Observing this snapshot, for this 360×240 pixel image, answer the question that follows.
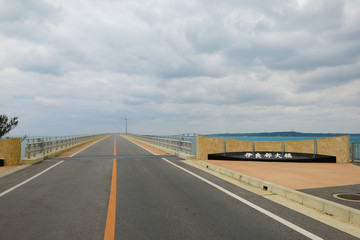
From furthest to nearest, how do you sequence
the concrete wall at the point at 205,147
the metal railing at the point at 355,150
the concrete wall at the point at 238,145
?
1. the concrete wall at the point at 238,145
2. the concrete wall at the point at 205,147
3. the metal railing at the point at 355,150

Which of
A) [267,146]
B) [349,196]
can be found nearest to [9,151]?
[349,196]

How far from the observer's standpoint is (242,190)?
7.70 metres

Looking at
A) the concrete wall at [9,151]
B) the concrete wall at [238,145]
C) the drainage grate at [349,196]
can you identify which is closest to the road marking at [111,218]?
the drainage grate at [349,196]

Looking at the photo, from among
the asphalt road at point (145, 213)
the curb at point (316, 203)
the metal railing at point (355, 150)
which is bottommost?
the asphalt road at point (145, 213)

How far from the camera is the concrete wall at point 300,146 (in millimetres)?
16781

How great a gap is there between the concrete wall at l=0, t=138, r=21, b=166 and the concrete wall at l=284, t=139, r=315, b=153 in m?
18.0

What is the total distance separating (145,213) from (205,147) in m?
11.1

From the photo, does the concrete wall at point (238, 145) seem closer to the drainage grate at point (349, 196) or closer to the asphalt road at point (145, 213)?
the asphalt road at point (145, 213)

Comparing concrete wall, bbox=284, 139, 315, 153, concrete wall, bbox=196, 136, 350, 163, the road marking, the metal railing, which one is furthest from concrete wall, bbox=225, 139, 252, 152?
the road marking

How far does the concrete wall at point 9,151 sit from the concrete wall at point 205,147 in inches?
416

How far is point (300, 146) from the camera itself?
18.0 metres

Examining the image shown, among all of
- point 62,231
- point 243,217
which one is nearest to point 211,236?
point 243,217

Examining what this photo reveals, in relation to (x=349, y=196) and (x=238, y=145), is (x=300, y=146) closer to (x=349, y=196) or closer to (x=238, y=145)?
(x=238, y=145)

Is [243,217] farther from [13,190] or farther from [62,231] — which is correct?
[13,190]
